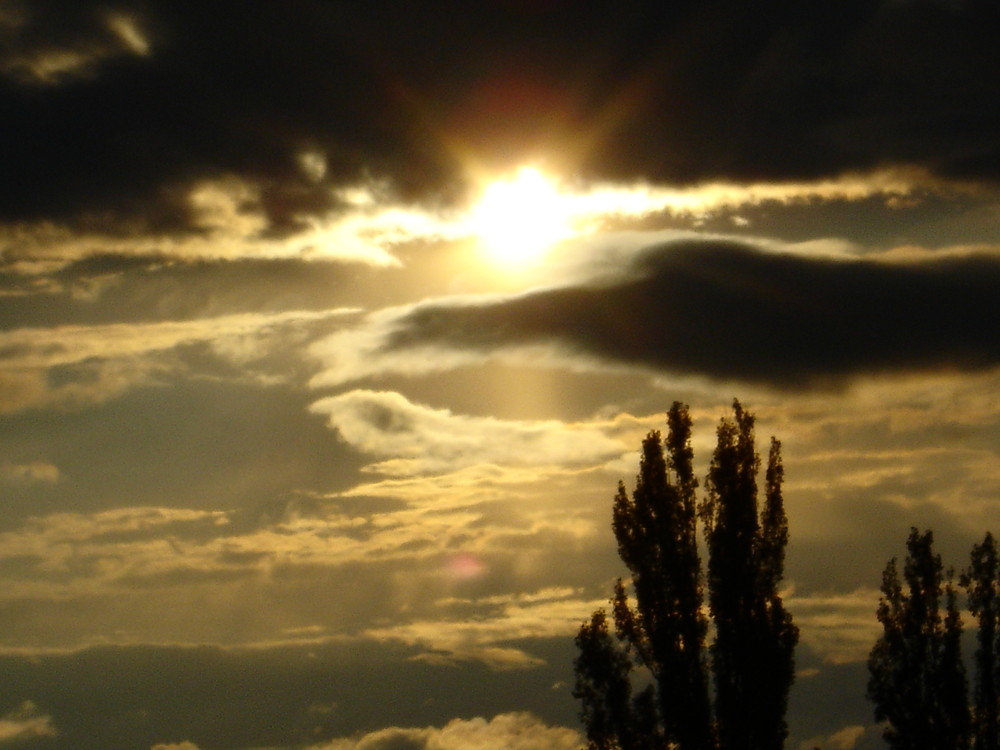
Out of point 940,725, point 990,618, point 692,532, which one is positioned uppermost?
point 692,532

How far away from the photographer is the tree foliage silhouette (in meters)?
44.0

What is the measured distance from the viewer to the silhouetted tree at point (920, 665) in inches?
1804

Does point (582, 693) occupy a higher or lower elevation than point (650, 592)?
lower

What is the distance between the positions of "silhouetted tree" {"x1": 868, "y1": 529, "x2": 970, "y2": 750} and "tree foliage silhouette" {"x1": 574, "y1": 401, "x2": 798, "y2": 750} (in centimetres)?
432

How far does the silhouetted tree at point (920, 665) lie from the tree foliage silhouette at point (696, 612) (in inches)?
170

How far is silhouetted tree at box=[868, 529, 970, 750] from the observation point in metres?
45.8

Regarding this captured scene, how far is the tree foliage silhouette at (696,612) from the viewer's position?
44.0 m

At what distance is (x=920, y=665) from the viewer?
154ft

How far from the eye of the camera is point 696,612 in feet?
148

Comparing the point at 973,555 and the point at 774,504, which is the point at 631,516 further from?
the point at 973,555

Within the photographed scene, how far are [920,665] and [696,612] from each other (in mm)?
7886

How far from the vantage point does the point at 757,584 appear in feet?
148

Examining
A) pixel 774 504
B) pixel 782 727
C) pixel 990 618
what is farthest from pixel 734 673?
pixel 990 618

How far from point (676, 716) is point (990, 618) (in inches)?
440
